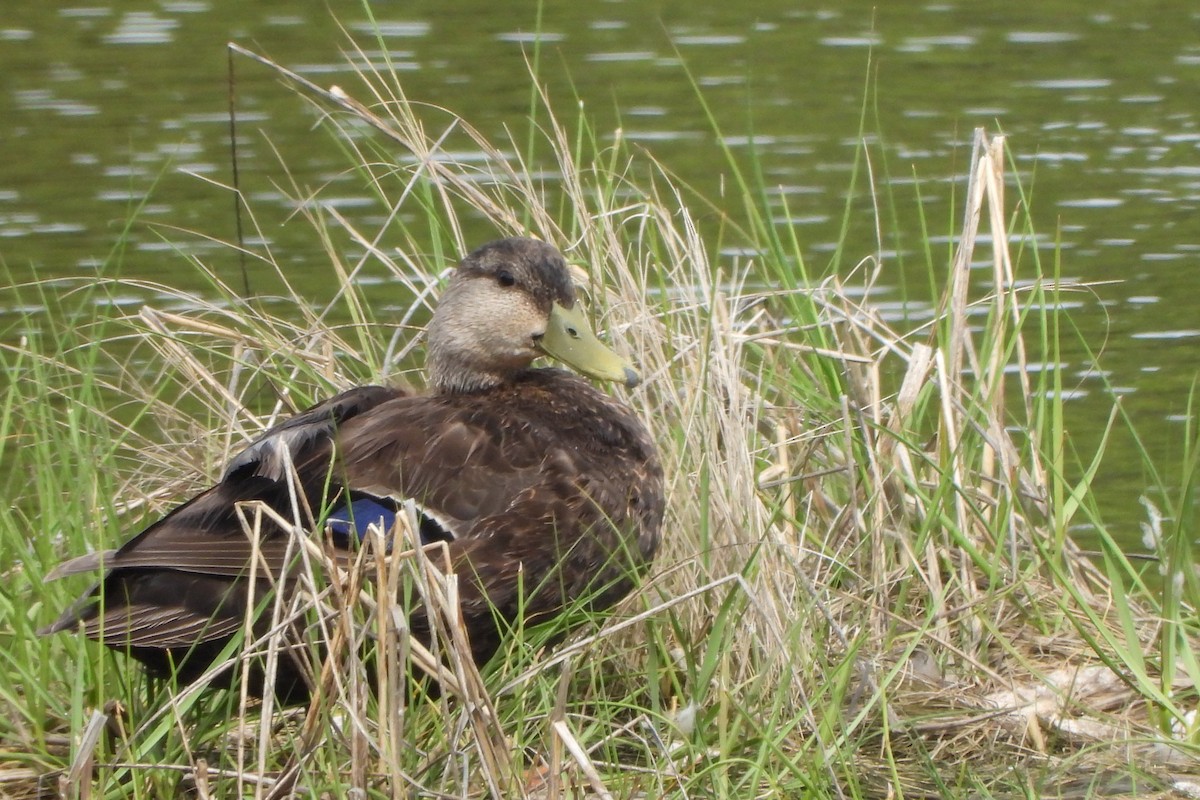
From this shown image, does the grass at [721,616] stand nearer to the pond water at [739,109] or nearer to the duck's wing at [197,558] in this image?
the duck's wing at [197,558]

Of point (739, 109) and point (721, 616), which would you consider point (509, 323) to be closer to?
point (721, 616)

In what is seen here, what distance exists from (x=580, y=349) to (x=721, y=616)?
880mm

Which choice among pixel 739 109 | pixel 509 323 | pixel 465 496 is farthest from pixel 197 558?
pixel 739 109

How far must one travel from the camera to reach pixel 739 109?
9.72 meters

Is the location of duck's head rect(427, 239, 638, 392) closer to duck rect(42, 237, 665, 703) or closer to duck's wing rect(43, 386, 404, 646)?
duck rect(42, 237, 665, 703)

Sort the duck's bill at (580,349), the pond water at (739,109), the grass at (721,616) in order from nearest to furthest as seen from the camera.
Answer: the grass at (721,616), the duck's bill at (580,349), the pond water at (739,109)

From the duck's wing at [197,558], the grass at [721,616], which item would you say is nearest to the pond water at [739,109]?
the grass at [721,616]

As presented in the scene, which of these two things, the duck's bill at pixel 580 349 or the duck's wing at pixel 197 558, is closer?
the duck's wing at pixel 197 558

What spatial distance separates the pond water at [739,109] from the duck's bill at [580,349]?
2407 mm

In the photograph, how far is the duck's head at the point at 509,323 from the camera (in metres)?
3.98

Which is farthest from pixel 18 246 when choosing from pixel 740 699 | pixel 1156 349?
pixel 740 699

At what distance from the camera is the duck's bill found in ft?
12.9

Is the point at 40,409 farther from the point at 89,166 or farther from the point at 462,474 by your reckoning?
the point at 89,166

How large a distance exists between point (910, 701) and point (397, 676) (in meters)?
1.14
